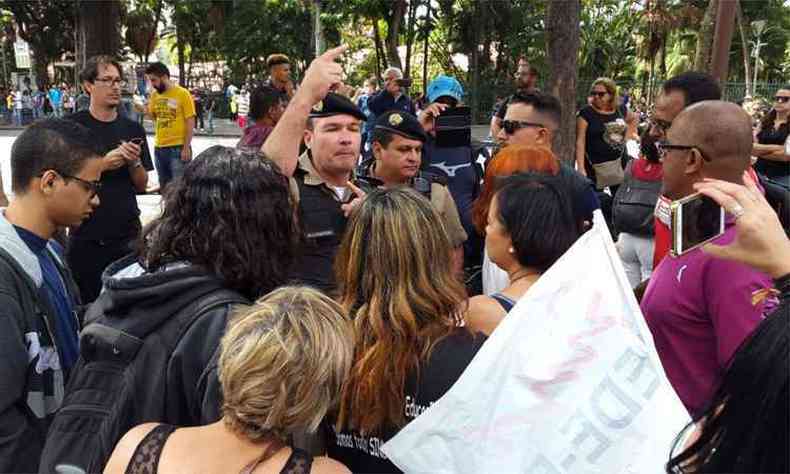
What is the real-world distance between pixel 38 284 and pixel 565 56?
18.6 feet

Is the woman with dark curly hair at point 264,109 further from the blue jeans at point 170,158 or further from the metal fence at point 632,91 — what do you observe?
the metal fence at point 632,91

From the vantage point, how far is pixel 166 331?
5.79ft

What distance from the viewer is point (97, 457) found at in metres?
1.74

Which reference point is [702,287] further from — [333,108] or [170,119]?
[170,119]

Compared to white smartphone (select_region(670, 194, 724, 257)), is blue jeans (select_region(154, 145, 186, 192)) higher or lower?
lower

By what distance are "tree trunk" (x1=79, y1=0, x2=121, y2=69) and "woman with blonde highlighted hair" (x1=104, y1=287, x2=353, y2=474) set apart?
25.0 ft

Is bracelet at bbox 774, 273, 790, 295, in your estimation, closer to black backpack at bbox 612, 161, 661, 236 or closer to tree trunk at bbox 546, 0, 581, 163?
black backpack at bbox 612, 161, 661, 236

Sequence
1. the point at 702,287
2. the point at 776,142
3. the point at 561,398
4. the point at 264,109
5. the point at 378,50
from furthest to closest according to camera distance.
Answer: the point at 378,50 → the point at 776,142 → the point at 264,109 → the point at 702,287 → the point at 561,398

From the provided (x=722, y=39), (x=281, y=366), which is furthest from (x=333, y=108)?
(x=722, y=39)

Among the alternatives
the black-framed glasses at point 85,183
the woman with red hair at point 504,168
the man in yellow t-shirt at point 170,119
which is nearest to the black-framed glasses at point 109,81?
the black-framed glasses at point 85,183

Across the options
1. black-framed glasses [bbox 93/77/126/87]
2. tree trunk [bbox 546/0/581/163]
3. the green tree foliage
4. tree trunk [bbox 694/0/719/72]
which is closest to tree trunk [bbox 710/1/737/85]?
tree trunk [bbox 546/0/581/163]

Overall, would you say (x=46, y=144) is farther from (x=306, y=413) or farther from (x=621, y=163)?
(x=621, y=163)

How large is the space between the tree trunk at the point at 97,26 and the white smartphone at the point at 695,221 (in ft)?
25.9

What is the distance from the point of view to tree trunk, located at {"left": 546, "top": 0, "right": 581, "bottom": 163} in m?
6.54
